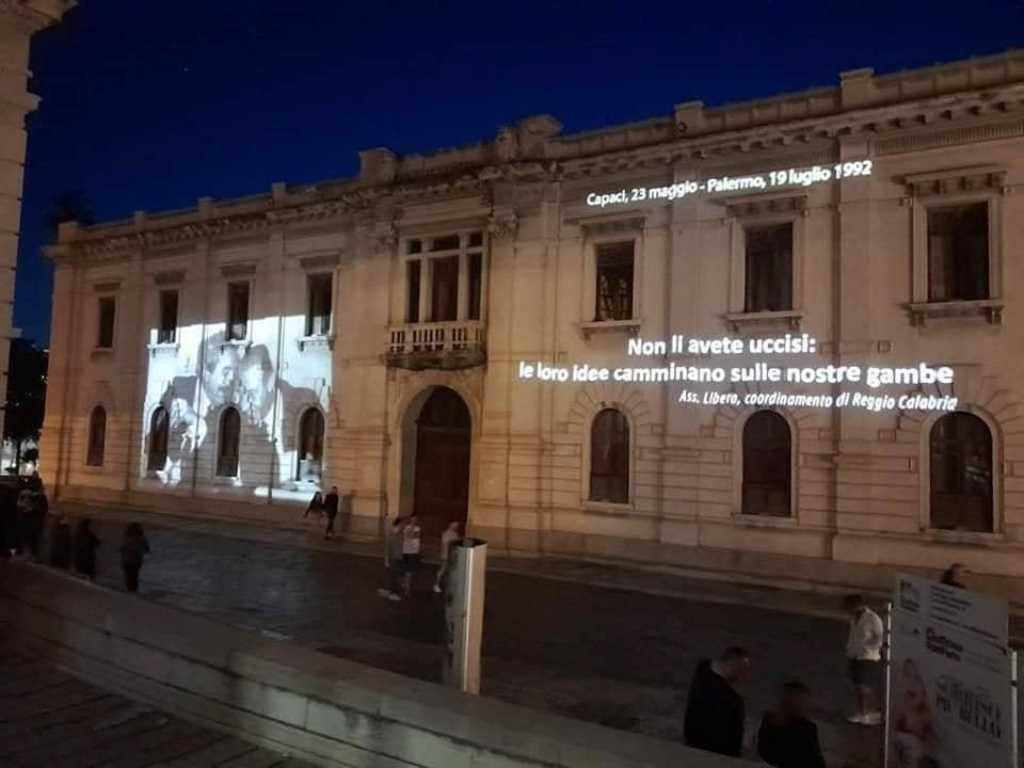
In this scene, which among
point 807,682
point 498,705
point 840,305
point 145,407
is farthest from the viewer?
point 145,407

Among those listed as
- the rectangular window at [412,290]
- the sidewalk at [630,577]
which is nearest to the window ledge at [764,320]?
the sidewalk at [630,577]

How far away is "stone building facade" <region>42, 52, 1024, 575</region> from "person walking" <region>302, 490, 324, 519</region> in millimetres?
997

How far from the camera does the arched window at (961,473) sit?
17.3 m

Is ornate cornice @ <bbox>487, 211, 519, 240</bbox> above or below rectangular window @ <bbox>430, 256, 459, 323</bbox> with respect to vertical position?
above

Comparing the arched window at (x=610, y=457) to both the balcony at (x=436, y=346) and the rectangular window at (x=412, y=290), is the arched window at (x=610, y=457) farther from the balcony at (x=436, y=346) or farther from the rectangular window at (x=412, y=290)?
the rectangular window at (x=412, y=290)

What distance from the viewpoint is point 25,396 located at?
155 feet

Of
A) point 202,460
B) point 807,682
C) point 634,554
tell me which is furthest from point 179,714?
point 202,460

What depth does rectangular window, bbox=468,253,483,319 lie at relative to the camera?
2441 centimetres

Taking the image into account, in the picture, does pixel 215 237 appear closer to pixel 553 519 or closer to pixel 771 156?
pixel 553 519

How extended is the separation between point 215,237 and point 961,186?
78.2ft

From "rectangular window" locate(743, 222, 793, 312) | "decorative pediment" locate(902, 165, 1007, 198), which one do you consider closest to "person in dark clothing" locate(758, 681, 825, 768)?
"rectangular window" locate(743, 222, 793, 312)

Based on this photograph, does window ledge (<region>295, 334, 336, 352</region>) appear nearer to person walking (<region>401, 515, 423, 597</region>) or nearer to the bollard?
person walking (<region>401, 515, 423, 597</region>)

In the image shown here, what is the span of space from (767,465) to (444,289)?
10.9 metres

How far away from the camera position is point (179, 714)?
289 inches
